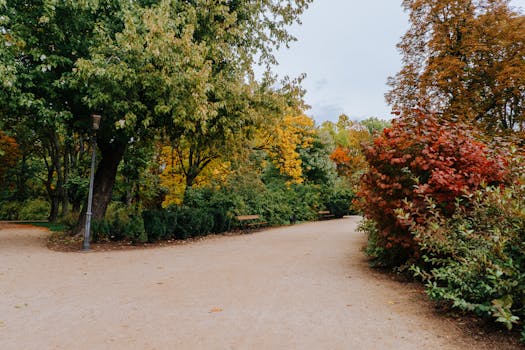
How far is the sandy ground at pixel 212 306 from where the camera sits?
342cm

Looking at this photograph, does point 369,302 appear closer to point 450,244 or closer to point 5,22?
point 450,244

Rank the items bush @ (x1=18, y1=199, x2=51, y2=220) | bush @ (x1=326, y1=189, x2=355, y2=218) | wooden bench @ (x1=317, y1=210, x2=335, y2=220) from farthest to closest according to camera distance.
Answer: bush @ (x1=18, y1=199, x2=51, y2=220)
bush @ (x1=326, y1=189, x2=355, y2=218)
wooden bench @ (x1=317, y1=210, x2=335, y2=220)

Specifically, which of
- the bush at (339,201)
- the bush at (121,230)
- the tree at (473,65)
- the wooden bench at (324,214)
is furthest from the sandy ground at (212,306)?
the bush at (339,201)

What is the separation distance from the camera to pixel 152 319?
157 inches

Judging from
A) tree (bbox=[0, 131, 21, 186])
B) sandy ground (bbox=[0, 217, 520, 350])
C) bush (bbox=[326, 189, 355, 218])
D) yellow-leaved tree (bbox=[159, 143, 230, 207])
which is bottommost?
sandy ground (bbox=[0, 217, 520, 350])

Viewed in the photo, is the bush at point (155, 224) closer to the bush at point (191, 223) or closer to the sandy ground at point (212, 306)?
the bush at point (191, 223)

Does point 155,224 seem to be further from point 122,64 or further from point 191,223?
point 122,64

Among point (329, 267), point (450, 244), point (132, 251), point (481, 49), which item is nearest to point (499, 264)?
point (450, 244)

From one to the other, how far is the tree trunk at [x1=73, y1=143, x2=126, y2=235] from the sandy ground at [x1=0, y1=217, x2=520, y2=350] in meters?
3.08

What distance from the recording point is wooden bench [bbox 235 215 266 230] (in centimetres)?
1452

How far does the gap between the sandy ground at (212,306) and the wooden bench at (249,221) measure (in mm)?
6573

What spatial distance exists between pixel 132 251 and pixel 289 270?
448 centimetres

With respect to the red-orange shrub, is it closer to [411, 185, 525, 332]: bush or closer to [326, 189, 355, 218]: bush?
[411, 185, 525, 332]: bush

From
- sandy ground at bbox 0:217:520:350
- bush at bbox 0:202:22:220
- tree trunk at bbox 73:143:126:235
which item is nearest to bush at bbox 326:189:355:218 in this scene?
tree trunk at bbox 73:143:126:235
